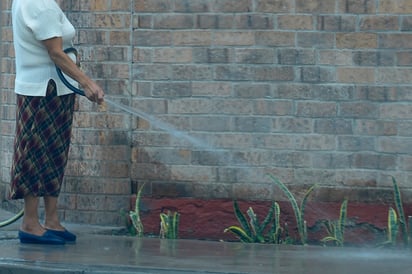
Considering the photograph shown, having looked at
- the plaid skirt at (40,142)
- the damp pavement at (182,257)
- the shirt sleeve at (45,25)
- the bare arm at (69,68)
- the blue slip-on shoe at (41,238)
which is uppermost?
the shirt sleeve at (45,25)

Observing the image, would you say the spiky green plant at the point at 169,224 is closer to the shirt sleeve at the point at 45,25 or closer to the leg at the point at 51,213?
the leg at the point at 51,213

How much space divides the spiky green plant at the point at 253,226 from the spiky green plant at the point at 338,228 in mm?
385

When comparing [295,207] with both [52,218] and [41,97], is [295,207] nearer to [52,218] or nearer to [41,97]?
[52,218]

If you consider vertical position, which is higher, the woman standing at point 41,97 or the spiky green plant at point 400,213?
the woman standing at point 41,97

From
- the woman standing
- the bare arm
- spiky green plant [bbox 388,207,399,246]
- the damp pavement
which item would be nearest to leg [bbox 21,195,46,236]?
the woman standing

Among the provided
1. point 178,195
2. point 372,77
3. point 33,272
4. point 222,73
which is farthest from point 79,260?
point 372,77

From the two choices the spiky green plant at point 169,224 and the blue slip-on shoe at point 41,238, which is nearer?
the blue slip-on shoe at point 41,238

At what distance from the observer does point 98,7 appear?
770 centimetres

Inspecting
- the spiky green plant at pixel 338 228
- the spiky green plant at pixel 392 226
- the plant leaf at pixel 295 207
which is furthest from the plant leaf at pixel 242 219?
the spiky green plant at pixel 392 226

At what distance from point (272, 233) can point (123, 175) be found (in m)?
1.22

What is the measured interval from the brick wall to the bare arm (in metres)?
1.17

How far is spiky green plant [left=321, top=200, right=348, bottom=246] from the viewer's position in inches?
289

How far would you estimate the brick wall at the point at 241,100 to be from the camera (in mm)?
7309

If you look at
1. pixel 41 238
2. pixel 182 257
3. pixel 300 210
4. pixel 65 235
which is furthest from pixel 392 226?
pixel 41 238
